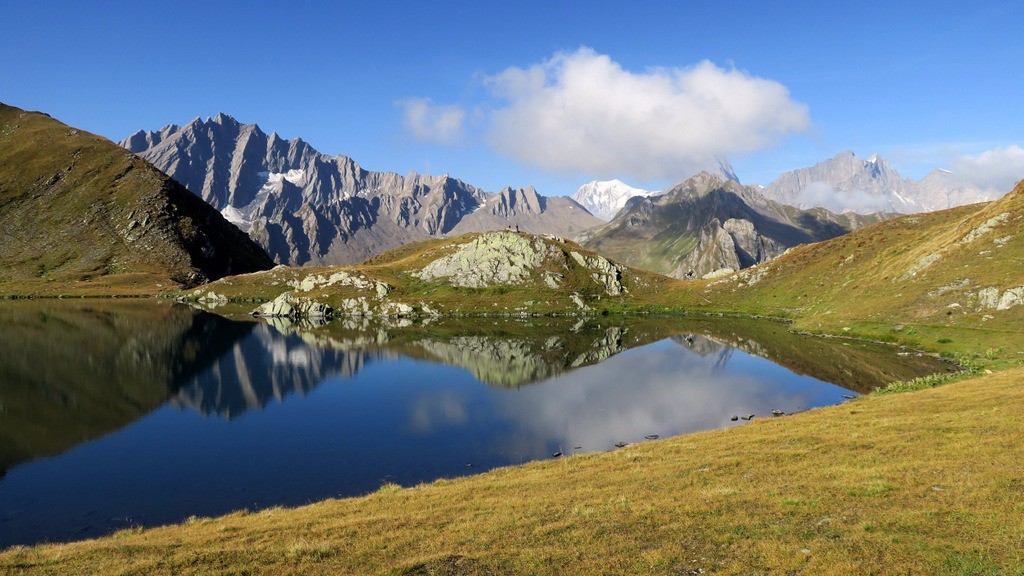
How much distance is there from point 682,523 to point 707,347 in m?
103

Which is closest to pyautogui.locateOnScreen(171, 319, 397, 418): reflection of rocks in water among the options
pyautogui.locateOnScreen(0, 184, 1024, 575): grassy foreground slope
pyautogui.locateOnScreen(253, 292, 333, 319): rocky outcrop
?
pyautogui.locateOnScreen(253, 292, 333, 319): rocky outcrop

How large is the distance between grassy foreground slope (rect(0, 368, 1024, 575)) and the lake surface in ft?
45.7

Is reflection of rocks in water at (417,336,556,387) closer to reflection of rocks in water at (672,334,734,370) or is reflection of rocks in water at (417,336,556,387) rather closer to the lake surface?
the lake surface

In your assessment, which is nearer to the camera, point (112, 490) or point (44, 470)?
point (112, 490)

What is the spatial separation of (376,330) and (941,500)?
142220mm

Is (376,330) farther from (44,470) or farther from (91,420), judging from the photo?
(44,470)

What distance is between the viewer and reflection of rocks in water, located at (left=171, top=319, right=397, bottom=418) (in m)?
71.7

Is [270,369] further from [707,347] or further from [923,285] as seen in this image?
[923,285]

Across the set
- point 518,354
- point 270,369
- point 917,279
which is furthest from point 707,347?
point 270,369

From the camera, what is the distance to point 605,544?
19828mm

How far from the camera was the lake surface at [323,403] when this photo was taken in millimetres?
42281

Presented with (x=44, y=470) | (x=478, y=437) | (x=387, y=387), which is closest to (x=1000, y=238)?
(x=478, y=437)

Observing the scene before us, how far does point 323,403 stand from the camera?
235 ft

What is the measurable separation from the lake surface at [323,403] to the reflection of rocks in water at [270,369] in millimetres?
561
